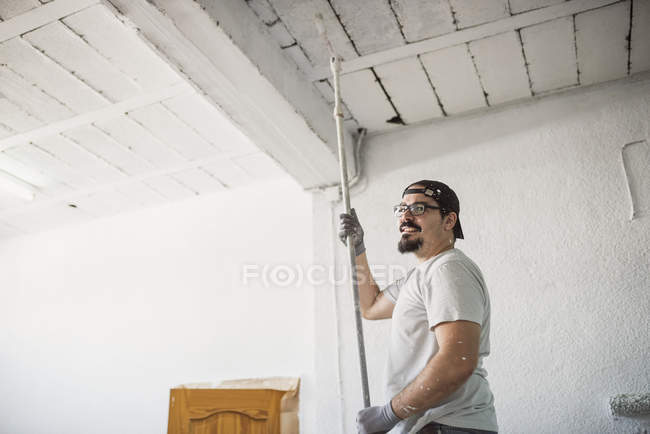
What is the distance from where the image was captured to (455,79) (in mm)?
2469

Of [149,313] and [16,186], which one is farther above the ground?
[16,186]

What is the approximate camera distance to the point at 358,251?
6.93ft

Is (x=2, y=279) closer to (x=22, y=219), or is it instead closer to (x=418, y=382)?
(x=22, y=219)

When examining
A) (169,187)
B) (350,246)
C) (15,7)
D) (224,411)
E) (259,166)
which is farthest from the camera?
(169,187)

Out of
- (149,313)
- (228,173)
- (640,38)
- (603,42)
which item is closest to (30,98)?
(228,173)

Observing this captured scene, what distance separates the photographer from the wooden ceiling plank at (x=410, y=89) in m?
2.38

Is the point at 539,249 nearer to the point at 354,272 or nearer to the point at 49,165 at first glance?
the point at 354,272

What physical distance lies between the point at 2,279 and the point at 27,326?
531 millimetres

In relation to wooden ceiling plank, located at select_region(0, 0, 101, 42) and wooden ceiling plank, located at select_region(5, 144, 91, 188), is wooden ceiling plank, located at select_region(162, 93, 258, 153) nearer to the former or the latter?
wooden ceiling plank, located at select_region(0, 0, 101, 42)

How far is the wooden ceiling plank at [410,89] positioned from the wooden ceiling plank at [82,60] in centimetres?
119

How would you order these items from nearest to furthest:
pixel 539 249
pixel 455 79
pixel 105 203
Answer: pixel 539 249
pixel 455 79
pixel 105 203

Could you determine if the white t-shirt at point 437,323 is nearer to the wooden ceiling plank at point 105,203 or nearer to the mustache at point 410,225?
the mustache at point 410,225

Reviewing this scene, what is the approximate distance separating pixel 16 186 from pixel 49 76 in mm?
1275

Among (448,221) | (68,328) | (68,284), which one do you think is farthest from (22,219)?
(448,221)
